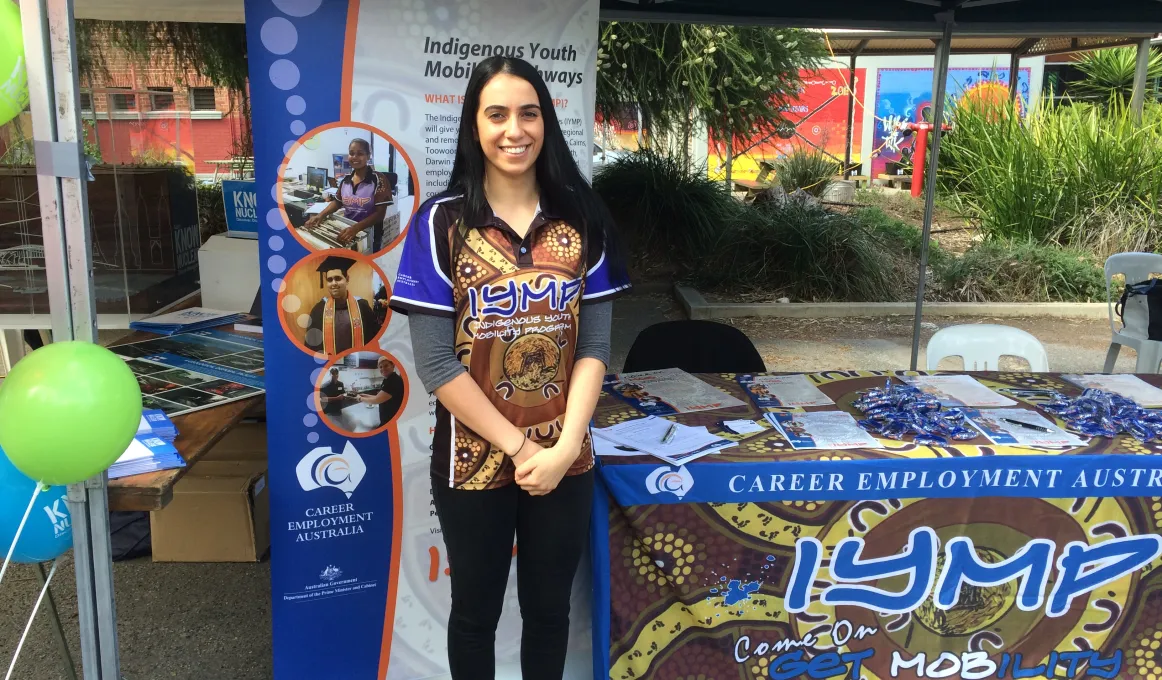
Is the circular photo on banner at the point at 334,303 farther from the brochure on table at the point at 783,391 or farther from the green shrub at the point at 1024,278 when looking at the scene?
the green shrub at the point at 1024,278

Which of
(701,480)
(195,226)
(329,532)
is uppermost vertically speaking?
(195,226)

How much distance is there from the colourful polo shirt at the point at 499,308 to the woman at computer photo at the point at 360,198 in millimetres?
503

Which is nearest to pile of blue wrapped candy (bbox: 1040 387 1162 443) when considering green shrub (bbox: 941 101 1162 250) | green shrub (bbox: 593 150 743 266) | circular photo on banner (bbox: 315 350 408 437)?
circular photo on banner (bbox: 315 350 408 437)

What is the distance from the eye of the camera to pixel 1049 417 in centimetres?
229

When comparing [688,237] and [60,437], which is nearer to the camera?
[60,437]

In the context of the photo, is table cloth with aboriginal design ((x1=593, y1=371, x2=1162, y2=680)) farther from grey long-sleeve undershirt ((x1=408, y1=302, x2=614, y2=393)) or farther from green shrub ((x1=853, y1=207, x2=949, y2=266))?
green shrub ((x1=853, y1=207, x2=949, y2=266))

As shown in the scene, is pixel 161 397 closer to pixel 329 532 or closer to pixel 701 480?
pixel 329 532

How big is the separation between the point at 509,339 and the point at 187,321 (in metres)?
1.92

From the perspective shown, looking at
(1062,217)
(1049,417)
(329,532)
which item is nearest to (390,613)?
(329,532)

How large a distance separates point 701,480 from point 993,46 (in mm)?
12691

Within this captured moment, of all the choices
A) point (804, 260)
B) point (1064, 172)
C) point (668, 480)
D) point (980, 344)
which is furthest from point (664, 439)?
point (1064, 172)

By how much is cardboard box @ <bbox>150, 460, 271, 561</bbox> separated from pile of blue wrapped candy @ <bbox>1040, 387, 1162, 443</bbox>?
2639 millimetres

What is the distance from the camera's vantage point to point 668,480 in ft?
6.48

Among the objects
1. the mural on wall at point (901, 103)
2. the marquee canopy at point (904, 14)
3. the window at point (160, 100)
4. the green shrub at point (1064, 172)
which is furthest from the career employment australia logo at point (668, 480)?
the mural on wall at point (901, 103)
